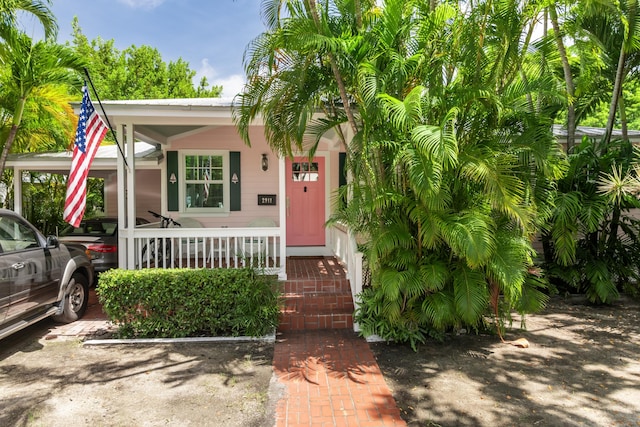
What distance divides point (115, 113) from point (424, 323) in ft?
17.6

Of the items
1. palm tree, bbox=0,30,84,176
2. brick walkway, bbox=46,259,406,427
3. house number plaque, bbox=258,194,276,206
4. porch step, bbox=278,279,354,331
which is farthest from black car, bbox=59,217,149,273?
porch step, bbox=278,279,354,331

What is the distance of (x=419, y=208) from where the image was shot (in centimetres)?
428

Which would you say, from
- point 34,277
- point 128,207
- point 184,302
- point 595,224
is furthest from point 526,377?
point 128,207

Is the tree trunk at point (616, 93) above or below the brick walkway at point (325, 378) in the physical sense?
above

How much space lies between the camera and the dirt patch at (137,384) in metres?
3.21

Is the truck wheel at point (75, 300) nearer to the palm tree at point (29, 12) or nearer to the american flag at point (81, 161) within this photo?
the american flag at point (81, 161)

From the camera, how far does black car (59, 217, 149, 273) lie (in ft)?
23.4

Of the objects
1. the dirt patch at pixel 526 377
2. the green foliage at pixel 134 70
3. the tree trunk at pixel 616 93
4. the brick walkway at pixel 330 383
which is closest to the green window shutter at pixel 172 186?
the brick walkway at pixel 330 383

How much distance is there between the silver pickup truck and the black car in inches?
50.3

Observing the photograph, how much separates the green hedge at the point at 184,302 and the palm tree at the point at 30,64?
532 cm

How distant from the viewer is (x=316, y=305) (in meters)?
5.61

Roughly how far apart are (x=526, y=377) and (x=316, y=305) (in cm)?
273

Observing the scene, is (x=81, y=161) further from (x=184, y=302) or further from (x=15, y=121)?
(x=15, y=121)

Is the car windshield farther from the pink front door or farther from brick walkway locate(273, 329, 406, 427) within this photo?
brick walkway locate(273, 329, 406, 427)
